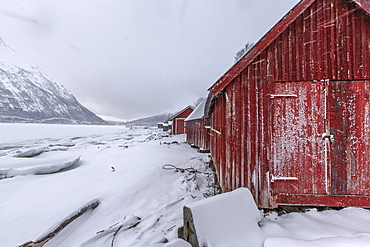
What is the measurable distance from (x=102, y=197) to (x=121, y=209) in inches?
41.4

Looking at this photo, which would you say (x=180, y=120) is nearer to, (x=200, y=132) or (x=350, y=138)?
(x=200, y=132)

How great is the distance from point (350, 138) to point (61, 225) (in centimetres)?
681

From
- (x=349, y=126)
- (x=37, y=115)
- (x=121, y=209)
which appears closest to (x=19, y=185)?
(x=121, y=209)

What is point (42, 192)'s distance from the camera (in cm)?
608

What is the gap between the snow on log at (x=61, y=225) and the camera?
3743 millimetres

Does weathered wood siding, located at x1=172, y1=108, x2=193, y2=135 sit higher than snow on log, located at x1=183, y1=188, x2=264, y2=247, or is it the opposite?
weathered wood siding, located at x1=172, y1=108, x2=193, y2=135

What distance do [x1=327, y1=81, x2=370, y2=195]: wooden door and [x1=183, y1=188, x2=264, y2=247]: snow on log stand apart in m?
2.20

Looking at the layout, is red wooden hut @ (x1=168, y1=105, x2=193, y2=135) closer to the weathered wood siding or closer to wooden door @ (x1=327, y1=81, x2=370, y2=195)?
the weathered wood siding

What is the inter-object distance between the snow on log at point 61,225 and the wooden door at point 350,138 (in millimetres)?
6064

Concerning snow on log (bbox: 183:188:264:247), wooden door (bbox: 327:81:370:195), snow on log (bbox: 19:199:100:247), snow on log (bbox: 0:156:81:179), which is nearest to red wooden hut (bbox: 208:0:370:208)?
wooden door (bbox: 327:81:370:195)

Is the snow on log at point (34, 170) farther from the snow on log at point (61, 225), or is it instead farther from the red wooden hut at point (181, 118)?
the red wooden hut at point (181, 118)

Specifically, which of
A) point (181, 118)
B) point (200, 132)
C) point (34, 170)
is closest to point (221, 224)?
point (34, 170)

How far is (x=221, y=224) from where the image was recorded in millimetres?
2482

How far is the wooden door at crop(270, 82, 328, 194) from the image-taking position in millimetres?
3594
